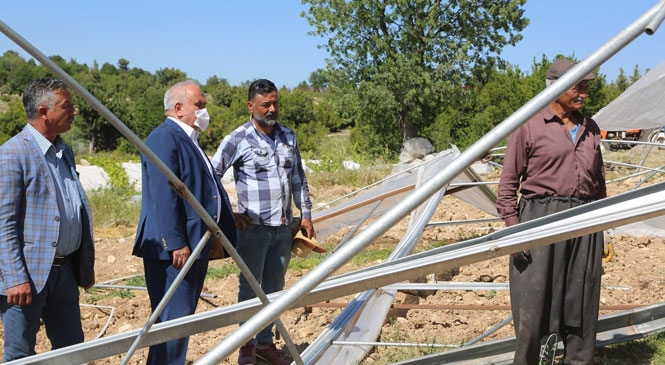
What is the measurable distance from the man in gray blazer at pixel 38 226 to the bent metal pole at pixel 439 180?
152 centimetres

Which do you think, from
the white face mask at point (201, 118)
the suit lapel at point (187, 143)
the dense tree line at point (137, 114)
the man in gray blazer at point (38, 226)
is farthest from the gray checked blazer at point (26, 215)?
the dense tree line at point (137, 114)

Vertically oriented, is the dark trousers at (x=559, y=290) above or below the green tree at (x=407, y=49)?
below

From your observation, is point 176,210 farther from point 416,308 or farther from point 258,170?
point 416,308

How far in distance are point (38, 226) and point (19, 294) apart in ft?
0.86

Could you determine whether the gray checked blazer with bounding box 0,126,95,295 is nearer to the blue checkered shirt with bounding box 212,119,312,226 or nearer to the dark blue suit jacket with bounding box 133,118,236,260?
the dark blue suit jacket with bounding box 133,118,236,260

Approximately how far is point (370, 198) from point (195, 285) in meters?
3.07

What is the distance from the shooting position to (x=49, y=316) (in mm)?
2844

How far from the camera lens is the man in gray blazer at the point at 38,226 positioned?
262cm

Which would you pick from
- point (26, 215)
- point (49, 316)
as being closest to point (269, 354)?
point (49, 316)

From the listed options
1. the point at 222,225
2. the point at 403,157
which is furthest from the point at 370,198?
the point at 403,157

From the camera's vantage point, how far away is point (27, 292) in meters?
2.62

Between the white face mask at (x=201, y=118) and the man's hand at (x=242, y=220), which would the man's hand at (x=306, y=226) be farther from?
the white face mask at (x=201, y=118)

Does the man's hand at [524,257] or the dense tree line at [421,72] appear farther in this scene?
the dense tree line at [421,72]

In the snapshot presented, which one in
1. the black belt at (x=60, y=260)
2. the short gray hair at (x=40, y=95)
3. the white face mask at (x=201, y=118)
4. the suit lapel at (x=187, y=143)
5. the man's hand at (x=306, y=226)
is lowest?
the man's hand at (x=306, y=226)
